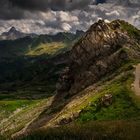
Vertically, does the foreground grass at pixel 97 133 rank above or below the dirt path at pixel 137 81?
below

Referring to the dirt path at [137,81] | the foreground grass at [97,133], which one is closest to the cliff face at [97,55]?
the dirt path at [137,81]

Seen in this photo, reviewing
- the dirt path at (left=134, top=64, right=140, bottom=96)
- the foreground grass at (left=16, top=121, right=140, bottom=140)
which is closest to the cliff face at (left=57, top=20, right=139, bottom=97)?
the dirt path at (left=134, top=64, right=140, bottom=96)

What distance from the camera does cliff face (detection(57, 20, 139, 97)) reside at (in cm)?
16300

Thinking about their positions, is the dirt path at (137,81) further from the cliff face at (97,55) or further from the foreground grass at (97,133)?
the foreground grass at (97,133)

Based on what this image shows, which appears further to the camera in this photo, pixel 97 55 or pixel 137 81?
pixel 97 55

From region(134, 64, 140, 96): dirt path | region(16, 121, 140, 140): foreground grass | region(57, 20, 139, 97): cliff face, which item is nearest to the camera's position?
region(16, 121, 140, 140): foreground grass

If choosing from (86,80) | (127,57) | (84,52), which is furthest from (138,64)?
(84,52)

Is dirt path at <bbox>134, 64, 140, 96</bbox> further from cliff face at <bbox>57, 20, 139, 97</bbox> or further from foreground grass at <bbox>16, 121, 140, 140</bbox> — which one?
foreground grass at <bbox>16, 121, 140, 140</bbox>

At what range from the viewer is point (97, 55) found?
579 ft

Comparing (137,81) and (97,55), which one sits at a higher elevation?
(97,55)

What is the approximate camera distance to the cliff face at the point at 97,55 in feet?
535

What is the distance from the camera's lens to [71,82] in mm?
184625

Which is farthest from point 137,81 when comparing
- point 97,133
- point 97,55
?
point 97,133

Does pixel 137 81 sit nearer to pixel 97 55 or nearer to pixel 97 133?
pixel 97 55
